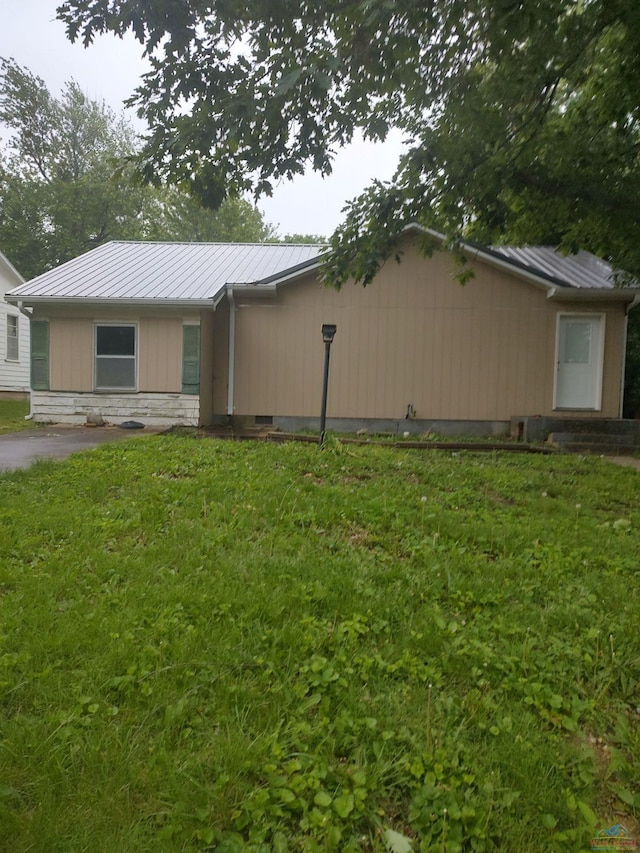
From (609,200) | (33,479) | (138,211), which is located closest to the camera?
(33,479)

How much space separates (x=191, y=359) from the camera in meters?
9.84

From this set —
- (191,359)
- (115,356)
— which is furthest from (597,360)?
(115,356)

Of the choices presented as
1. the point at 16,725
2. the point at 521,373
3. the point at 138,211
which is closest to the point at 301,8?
the point at 16,725

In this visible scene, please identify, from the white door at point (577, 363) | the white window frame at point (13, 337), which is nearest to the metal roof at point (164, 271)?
the white door at point (577, 363)

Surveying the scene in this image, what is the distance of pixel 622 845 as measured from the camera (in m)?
1.55

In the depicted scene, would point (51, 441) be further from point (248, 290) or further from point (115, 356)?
point (248, 290)

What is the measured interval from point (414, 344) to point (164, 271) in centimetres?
561

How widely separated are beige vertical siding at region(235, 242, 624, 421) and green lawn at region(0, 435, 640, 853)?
6.58 metres

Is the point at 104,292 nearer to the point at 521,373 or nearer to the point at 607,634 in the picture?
the point at 521,373

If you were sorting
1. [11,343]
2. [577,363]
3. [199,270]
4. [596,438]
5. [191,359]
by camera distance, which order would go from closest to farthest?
[596,438]
[191,359]
[577,363]
[199,270]
[11,343]

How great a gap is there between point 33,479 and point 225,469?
1.72 meters

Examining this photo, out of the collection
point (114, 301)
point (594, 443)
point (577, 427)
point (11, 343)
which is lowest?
point (594, 443)

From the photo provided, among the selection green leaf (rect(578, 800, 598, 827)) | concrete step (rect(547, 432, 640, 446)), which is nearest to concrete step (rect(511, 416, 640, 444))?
concrete step (rect(547, 432, 640, 446))

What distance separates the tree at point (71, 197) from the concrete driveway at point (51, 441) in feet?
57.6
